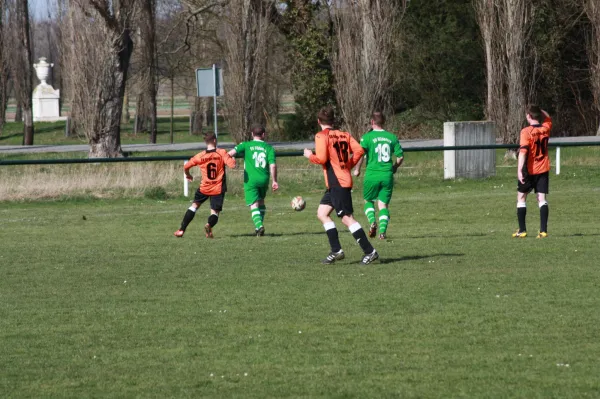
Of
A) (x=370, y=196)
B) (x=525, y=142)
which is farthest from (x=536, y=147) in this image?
(x=370, y=196)

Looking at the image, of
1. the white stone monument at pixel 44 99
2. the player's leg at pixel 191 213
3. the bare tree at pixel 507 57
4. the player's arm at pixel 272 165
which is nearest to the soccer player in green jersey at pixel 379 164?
the player's arm at pixel 272 165

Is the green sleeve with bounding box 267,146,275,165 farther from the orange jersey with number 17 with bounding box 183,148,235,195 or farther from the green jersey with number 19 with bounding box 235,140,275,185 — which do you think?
the orange jersey with number 17 with bounding box 183,148,235,195

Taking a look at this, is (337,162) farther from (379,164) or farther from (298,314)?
(379,164)

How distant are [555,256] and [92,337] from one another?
635cm

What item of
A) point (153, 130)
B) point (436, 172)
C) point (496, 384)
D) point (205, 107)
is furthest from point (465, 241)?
point (205, 107)

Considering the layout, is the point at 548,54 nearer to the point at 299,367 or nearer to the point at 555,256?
the point at 555,256

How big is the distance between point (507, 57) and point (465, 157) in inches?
331

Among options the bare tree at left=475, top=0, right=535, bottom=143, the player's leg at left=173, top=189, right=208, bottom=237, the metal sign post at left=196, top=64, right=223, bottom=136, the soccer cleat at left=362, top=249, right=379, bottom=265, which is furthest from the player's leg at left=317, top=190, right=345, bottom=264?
the bare tree at left=475, top=0, right=535, bottom=143

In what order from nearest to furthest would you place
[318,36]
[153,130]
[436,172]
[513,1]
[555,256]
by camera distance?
[555,256]
[436,172]
[513,1]
[318,36]
[153,130]

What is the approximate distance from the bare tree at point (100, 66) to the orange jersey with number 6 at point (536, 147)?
60.9ft

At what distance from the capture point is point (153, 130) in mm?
49812

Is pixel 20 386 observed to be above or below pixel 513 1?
below

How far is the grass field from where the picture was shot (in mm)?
6855

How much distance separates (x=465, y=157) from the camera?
87.2ft
